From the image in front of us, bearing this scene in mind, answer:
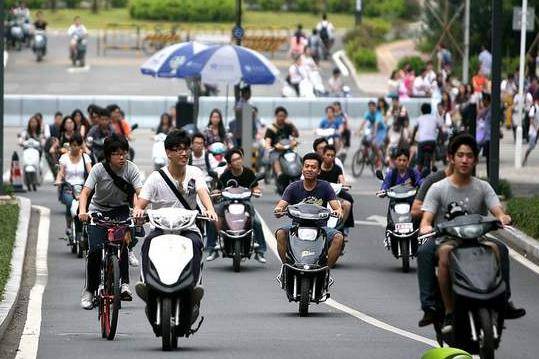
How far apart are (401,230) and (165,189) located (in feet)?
23.6

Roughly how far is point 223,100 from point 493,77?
2082 cm

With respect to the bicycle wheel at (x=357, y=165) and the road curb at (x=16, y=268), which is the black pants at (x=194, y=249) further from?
the bicycle wheel at (x=357, y=165)

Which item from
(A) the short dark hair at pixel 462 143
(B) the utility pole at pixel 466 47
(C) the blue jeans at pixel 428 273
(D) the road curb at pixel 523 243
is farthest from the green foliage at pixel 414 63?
(C) the blue jeans at pixel 428 273

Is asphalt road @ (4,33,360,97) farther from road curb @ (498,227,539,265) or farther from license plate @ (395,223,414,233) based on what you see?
license plate @ (395,223,414,233)

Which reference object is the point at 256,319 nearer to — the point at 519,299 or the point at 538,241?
the point at 519,299

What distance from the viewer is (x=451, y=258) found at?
43.8ft

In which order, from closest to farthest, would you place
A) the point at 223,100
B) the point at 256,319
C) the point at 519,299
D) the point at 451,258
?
1. the point at 451,258
2. the point at 256,319
3. the point at 519,299
4. the point at 223,100

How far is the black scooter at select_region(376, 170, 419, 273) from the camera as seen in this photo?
72.8 ft

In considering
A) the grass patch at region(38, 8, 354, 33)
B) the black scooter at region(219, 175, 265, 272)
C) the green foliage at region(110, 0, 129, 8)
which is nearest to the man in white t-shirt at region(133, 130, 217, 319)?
the black scooter at region(219, 175, 265, 272)

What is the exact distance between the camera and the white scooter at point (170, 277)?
564 inches

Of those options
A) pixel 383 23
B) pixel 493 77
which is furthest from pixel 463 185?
pixel 383 23

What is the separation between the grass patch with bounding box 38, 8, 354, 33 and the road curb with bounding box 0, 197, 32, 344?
4380cm

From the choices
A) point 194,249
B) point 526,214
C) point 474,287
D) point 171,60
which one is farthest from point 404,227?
point 171,60

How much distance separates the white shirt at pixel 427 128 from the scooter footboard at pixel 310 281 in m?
18.7
